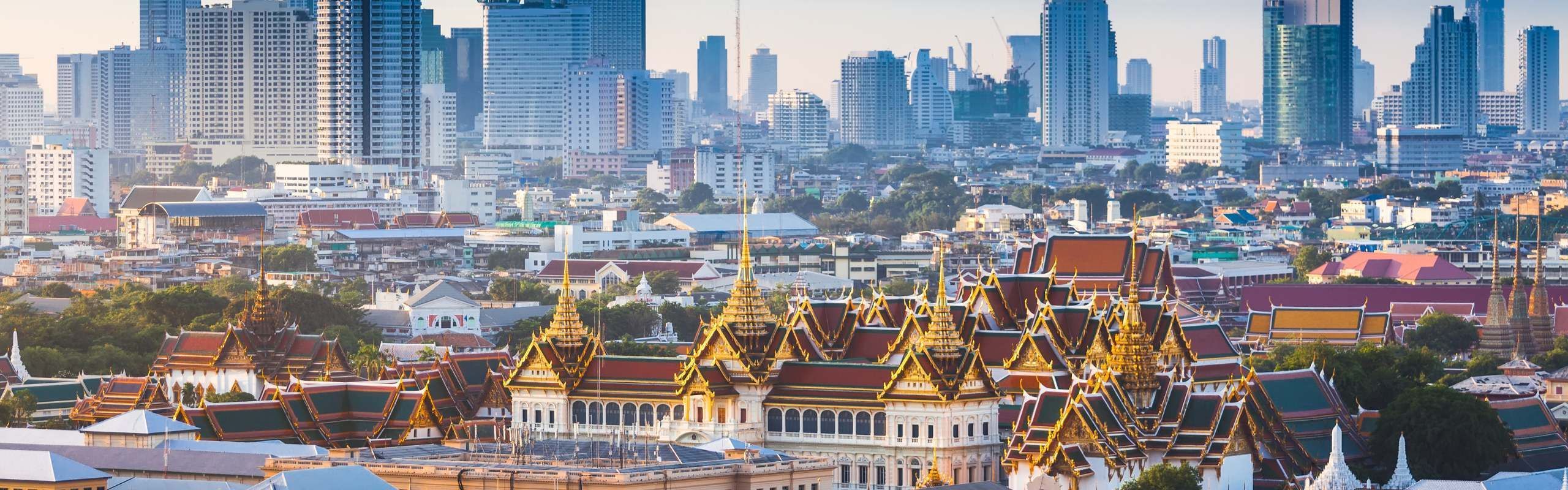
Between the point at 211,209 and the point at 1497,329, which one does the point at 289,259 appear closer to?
the point at 211,209

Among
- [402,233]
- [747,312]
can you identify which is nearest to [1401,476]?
[747,312]

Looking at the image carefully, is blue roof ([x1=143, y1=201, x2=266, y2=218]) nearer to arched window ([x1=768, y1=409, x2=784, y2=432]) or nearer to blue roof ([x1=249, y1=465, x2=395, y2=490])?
arched window ([x1=768, y1=409, x2=784, y2=432])

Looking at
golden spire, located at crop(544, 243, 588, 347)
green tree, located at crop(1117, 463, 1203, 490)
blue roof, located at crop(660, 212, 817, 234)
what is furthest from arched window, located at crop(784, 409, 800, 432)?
blue roof, located at crop(660, 212, 817, 234)

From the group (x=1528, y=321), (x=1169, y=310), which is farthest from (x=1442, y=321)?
(x=1169, y=310)

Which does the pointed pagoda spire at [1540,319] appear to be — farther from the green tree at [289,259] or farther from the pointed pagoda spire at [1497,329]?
the green tree at [289,259]

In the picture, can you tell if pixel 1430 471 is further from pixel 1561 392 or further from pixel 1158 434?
pixel 1561 392
